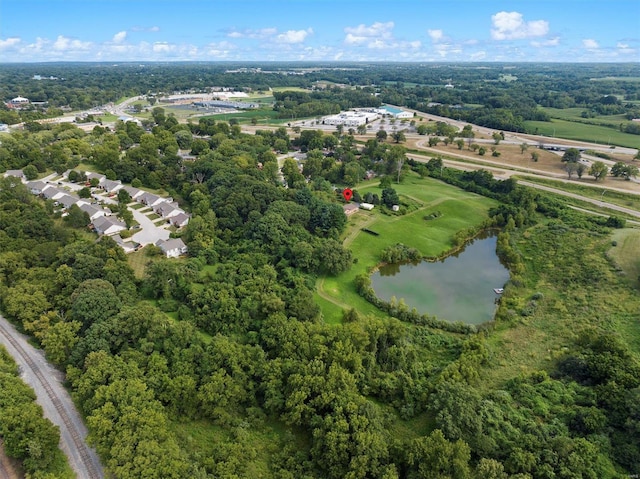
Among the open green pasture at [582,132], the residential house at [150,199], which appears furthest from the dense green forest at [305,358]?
the open green pasture at [582,132]

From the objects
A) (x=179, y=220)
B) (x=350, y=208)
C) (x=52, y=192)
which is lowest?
(x=350, y=208)

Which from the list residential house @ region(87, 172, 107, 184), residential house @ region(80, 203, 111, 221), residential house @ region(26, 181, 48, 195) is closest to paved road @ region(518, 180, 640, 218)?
residential house @ region(80, 203, 111, 221)

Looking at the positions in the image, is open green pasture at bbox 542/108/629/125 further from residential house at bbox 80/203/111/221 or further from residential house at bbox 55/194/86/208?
residential house at bbox 55/194/86/208

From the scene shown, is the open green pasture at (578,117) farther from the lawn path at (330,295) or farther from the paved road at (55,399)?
the paved road at (55,399)

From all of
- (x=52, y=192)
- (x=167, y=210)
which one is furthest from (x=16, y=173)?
(x=167, y=210)

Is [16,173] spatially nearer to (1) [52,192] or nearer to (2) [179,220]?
(1) [52,192]

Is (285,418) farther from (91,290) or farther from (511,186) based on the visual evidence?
(511,186)
